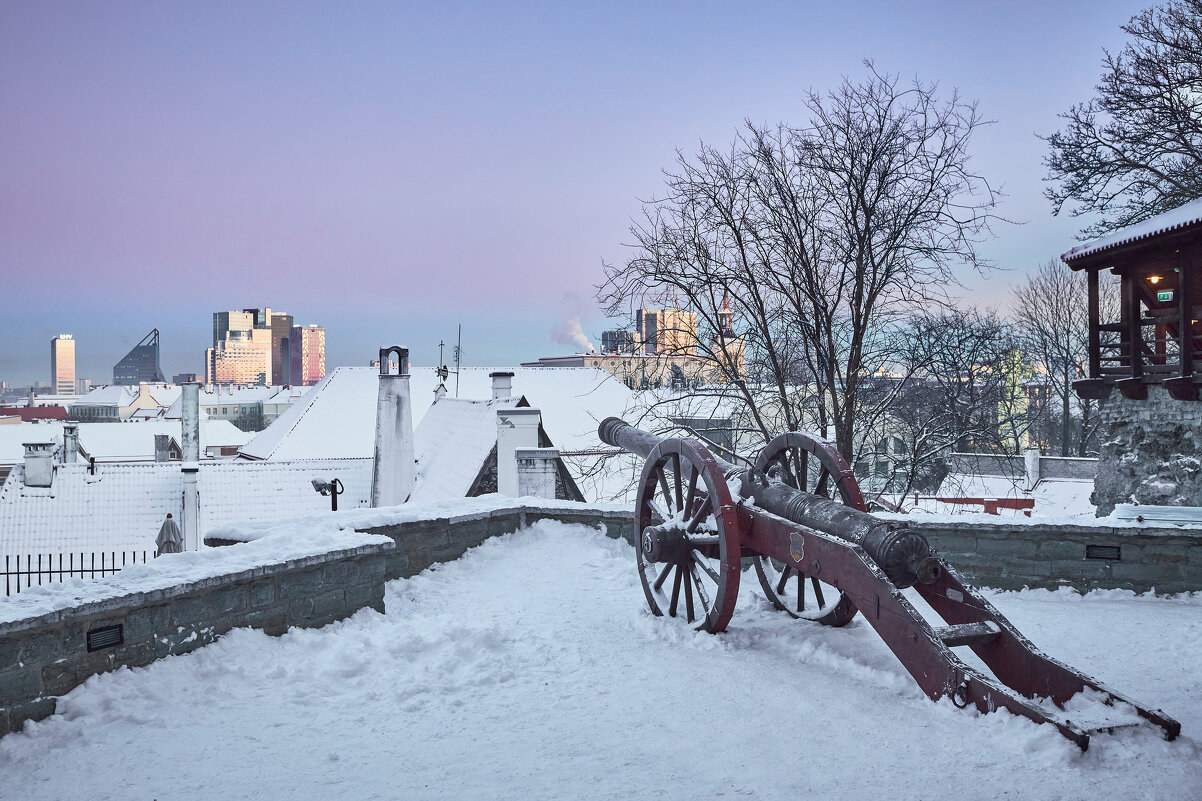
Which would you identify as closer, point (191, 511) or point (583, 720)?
point (583, 720)

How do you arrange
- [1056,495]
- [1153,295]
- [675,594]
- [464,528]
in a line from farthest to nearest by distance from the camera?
[1056,495] < [1153,295] < [464,528] < [675,594]

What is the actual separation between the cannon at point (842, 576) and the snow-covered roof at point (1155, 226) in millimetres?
7931

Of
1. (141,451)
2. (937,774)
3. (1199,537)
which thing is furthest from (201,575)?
(141,451)

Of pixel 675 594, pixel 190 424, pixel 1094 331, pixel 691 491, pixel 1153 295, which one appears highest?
pixel 1153 295

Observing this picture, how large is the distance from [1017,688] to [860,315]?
→ 22.0ft

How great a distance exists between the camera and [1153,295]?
13.0m

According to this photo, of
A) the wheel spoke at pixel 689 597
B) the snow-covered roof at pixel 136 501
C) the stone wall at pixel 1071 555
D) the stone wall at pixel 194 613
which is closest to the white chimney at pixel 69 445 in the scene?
the snow-covered roof at pixel 136 501

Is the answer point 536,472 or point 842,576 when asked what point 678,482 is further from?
point 536,472

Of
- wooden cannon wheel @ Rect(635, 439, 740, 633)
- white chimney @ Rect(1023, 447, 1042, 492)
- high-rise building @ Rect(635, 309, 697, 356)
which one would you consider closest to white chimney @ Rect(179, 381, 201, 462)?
high-rise building @ Rect(635, 309, 697, 356)

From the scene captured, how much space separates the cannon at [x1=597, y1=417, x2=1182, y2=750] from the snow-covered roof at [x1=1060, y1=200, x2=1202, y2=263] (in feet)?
26.0

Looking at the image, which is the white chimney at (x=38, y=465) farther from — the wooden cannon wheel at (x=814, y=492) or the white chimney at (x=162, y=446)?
the white chimney at (x=162, y=446)

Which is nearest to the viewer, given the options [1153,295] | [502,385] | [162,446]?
[1153,295]

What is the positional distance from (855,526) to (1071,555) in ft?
10.00

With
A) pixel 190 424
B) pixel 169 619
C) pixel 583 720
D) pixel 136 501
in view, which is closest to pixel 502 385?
pixel 136 501
